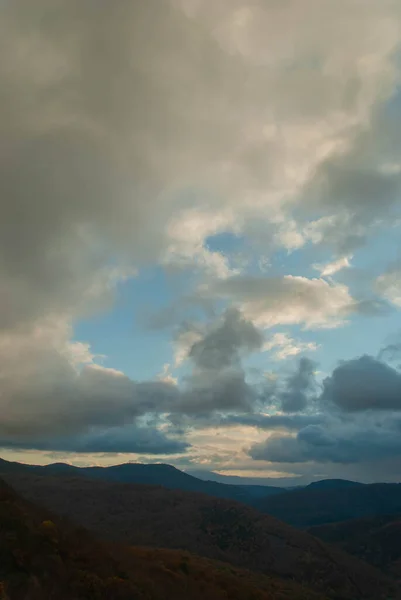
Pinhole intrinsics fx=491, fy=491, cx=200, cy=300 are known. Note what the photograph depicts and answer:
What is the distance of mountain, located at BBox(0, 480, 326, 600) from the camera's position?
2372 centimetres

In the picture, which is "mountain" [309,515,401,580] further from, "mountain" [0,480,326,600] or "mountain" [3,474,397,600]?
"mountain" [0,480,326,600]

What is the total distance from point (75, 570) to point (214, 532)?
101649 mm

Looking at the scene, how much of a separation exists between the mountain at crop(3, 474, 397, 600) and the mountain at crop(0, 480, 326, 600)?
3168 cm

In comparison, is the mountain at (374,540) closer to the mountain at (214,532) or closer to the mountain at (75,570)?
the mountain at (214,532)

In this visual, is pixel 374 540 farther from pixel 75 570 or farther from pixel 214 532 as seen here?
pixel 75 570

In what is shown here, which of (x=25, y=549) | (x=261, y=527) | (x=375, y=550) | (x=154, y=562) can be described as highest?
(x=25, y=549)

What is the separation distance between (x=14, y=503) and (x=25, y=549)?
22.7 feet

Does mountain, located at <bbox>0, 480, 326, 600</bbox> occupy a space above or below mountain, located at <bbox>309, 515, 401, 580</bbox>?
above

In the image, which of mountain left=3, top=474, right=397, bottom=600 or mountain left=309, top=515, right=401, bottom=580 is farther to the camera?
mountain left=309, top=515, right=401, bottom=580

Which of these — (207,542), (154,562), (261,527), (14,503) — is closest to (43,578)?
(14,503)

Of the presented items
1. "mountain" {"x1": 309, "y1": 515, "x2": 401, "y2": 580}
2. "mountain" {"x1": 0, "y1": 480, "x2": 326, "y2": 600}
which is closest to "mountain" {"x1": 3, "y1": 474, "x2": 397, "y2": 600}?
"mountain" {"x1": 309, "y1": 515, "x2": 401, "y2": 580}

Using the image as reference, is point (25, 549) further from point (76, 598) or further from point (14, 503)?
point (14, 503)

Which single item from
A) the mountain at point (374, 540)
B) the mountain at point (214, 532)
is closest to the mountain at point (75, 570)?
the mountain at point (214, 532)

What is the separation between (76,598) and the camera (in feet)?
77.6
